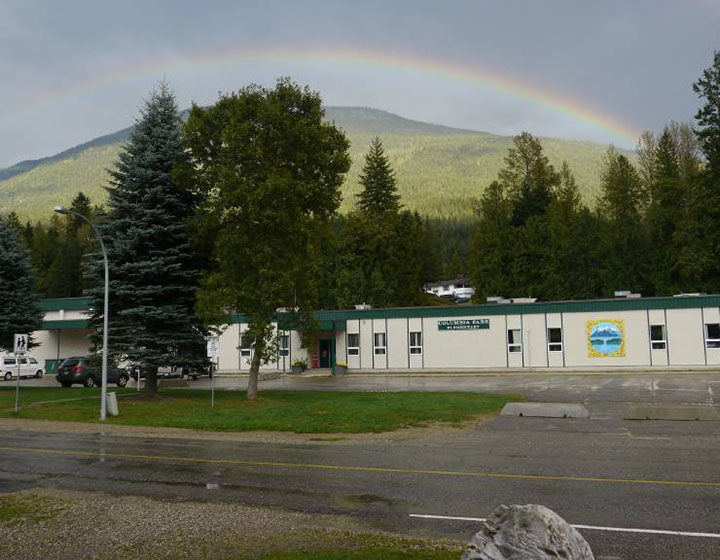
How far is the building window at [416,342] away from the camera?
152ft

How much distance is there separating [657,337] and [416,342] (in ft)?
Result: 55.4

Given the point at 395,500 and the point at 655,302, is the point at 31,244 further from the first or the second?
the point at 395,500

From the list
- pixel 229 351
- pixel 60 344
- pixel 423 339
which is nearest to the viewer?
pixel 423 339

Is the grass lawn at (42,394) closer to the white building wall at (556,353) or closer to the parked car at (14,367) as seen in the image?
the parked car at (14,367)

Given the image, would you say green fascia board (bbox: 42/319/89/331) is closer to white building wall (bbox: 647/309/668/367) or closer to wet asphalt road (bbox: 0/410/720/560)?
wet asphalt road (bbox: 0/410/720/560)

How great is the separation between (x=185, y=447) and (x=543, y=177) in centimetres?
7325

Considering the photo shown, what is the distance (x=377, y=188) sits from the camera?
3241 inches

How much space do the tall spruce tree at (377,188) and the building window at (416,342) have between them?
37379mm

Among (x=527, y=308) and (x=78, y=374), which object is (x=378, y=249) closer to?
(x=527, y=308)

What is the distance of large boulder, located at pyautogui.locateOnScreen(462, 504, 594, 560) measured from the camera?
450 cm

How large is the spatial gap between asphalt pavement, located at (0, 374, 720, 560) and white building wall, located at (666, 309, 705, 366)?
76.5ft

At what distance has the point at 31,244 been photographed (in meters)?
107

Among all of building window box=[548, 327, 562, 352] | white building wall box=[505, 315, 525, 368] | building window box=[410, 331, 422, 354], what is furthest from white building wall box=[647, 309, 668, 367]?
building window box=[410, 331, 422, 354]

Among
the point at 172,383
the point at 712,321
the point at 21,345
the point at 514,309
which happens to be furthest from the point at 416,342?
the point at 21,345
